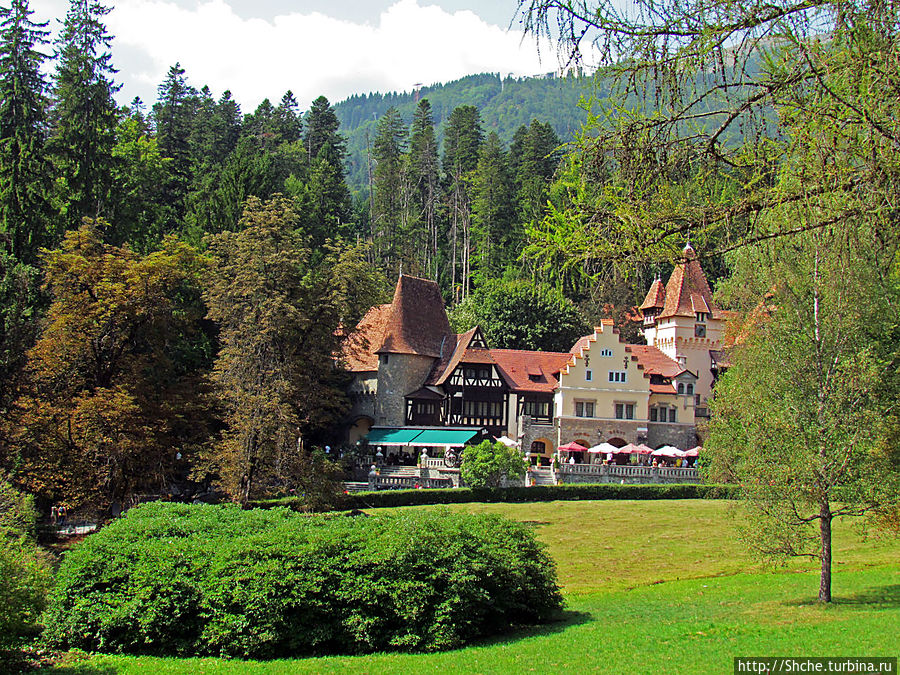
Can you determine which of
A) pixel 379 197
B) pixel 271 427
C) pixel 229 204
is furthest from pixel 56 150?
pixel 379 197

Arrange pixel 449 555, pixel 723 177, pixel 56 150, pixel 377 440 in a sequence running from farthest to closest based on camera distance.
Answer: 1. pixel 377 440
2. pixel 56 150
3. pixel 449 555
4. pixel 723 177

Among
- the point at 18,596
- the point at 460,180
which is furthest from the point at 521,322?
the point at 18,596

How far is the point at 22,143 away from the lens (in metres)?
38.3

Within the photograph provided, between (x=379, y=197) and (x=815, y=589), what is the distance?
7384 cm

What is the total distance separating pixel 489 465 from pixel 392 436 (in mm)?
11498

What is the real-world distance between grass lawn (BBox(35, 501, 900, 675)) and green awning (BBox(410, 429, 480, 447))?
1737 centimetres

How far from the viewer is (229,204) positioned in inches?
1907

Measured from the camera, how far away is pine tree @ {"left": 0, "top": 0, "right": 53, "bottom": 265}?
122 ft

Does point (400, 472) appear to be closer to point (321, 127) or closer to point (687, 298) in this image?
point (687, 298)

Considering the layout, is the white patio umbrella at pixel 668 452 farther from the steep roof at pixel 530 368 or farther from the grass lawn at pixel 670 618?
the grass lawn at pixel 670 618

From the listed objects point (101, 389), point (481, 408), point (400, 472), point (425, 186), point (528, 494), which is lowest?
point (528, 494)

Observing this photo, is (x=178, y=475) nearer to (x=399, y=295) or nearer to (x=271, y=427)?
(x=271, y=427)

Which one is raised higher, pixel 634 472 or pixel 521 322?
pixel 521 322

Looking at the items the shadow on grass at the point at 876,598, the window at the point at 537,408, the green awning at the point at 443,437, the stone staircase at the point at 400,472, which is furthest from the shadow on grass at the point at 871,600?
the window at the point at 537,408
